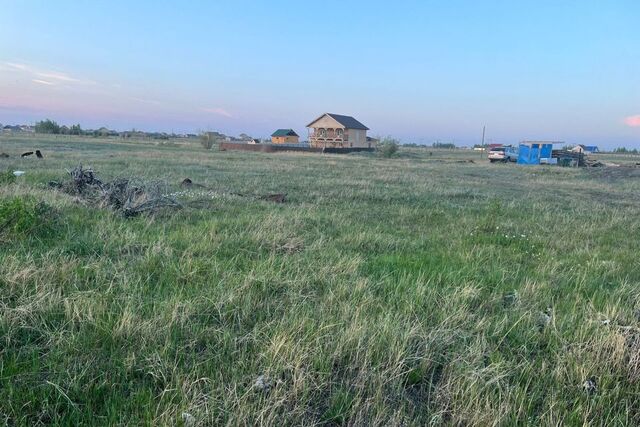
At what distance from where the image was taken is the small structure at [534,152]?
128ft

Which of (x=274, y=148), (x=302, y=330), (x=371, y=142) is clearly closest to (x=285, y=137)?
(x=371, y=142)

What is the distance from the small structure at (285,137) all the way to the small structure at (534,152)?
48.8 meters

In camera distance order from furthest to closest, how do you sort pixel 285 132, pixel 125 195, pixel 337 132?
pixel 285 132 < pixel 337 132 < pixel 125 195

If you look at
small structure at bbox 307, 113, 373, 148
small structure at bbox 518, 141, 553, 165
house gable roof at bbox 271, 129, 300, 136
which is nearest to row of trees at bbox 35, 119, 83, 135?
house gable roof at bbox 271, 129, 300, 136

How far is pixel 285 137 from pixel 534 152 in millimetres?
52959

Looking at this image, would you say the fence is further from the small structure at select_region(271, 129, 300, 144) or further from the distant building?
the small structure at select_region(271, 129, 300, 144)

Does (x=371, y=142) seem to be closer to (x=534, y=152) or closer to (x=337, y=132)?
(x=337, y=132)

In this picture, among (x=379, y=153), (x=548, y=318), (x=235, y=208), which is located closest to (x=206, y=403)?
(x=548, y=318)

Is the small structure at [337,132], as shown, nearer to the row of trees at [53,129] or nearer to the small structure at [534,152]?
the small structure at [534,152]

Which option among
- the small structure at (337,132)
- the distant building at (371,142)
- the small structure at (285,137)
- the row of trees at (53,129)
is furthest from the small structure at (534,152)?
the row of trees at (53,129)

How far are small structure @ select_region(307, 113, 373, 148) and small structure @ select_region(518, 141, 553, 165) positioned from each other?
90.2 feet

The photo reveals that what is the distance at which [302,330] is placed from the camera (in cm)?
298

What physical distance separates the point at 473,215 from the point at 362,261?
501 centimetres

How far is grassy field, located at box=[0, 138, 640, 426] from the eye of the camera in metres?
2.29
